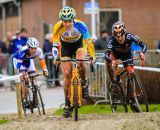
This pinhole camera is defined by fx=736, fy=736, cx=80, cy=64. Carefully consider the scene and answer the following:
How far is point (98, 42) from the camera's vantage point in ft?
85.0

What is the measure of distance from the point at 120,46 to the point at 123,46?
0.06 metres

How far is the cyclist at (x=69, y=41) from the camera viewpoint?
1350 centimetres

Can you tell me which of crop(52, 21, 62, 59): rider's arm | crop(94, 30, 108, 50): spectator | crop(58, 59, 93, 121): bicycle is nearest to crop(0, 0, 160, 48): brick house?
crop(94, 30, 108, 50): spectator

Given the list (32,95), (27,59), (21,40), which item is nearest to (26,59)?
(27,59)

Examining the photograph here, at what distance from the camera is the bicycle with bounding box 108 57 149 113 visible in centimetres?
1449

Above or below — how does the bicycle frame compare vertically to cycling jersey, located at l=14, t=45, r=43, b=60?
below

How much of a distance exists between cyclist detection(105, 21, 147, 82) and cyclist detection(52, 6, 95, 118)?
660 millimetres

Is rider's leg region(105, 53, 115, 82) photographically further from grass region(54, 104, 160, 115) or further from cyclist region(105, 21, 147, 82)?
grass region(54, 104, 160, 115)

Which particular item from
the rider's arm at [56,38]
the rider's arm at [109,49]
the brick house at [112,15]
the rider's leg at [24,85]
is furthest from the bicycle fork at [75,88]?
the brick house at [112,15]

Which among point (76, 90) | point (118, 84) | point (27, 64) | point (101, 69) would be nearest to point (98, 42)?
point (101, 69)

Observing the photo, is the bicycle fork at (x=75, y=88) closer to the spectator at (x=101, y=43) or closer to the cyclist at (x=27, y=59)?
the cyclist at (x=27, y=59)

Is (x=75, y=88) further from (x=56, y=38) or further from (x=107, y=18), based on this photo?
(x=107, y=18)

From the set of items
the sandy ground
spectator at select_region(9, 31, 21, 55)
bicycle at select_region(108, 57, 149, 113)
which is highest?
spectator at select_region(9, 31, 21, 55)

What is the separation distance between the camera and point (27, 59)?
56.0 ft
